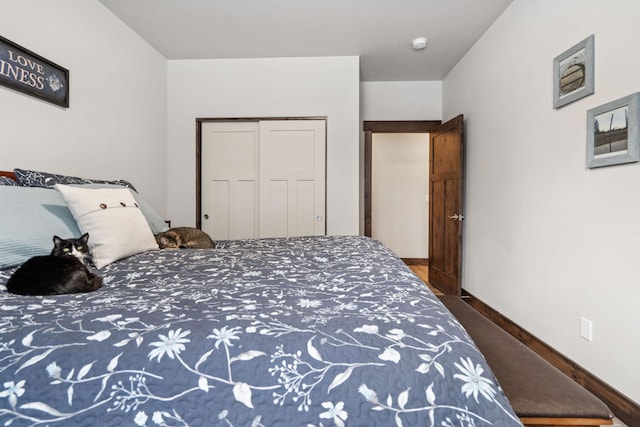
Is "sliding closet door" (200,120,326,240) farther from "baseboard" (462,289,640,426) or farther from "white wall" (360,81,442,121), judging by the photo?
"baseboard" (462,289,640,426)

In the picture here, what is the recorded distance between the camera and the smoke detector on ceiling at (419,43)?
3.10 m

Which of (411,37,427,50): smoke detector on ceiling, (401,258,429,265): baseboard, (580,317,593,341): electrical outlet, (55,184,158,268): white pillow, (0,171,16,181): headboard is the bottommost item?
(401,258,429,265): baseboard

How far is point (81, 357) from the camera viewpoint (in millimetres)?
638

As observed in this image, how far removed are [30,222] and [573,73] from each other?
9.65 ft

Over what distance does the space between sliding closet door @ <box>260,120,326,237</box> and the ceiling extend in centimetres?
81

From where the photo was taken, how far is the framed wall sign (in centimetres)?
182

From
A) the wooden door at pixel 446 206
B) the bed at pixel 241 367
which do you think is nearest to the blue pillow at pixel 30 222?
the bed at pixel 241 367

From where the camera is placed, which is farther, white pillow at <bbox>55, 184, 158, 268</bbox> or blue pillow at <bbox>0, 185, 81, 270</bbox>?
white pillow at <bbox>55, 184, 158, 268</bbox>

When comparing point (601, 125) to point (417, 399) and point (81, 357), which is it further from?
point (81, 357)

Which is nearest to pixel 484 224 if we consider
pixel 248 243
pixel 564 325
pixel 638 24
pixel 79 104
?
pixel 564 325

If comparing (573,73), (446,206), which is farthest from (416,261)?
(573,73)

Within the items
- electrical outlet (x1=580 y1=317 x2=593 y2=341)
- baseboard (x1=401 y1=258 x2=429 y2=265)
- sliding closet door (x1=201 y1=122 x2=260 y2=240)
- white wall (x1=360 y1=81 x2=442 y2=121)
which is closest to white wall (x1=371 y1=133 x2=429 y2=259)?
baseboard (x1=401 y1=258 x2=429 y2=265)

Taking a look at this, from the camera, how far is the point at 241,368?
0.62 meters

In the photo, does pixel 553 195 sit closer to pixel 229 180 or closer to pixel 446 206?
pixel 446 206
